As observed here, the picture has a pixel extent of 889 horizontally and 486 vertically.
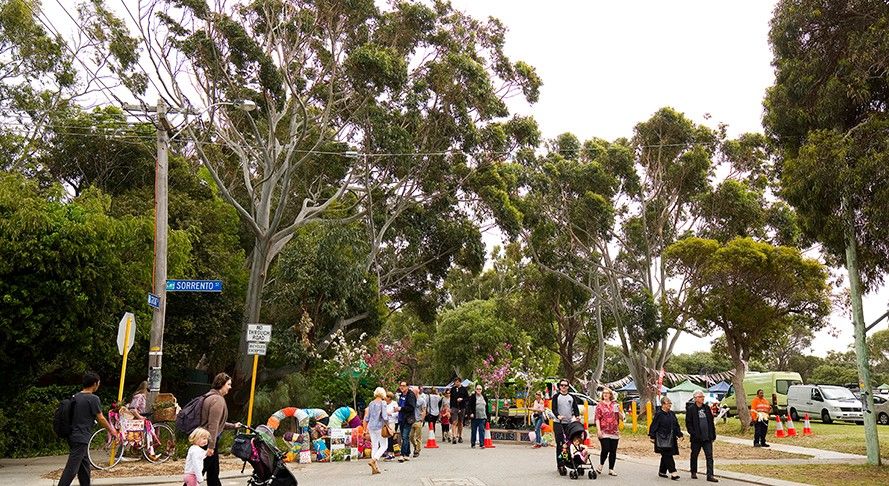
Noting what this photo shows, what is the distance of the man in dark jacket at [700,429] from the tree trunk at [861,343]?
186 inches

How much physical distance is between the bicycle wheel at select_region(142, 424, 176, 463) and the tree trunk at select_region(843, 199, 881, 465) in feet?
46.3

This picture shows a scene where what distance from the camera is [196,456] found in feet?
25.8

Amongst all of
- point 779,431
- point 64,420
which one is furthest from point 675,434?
point 779,431

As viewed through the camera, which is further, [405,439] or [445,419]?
[445,419]

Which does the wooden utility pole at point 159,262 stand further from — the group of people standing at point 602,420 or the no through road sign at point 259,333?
the group of people standing at point 602,420

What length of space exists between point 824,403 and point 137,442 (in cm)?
3021

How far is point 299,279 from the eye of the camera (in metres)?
25.1

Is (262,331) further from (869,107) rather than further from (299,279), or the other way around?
(869,107)

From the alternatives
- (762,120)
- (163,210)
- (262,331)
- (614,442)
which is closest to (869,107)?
(762,120)

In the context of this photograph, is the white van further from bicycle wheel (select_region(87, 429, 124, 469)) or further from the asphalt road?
bicycle wheel (select_region(87, 429, 124, 469))

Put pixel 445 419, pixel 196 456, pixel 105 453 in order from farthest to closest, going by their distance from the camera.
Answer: pixel 445 419
pixel 105 453
pixel 196 456

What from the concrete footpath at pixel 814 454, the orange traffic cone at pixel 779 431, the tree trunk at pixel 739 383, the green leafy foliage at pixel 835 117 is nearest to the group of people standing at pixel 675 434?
the concrete footpath at pixel 814 454

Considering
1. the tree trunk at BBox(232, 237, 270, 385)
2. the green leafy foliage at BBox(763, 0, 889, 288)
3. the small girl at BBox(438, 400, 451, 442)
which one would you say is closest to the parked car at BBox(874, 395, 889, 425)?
the green leafy foliage at BBox(763, 0, 889, 288)

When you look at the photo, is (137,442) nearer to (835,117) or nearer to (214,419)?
(214,419)
